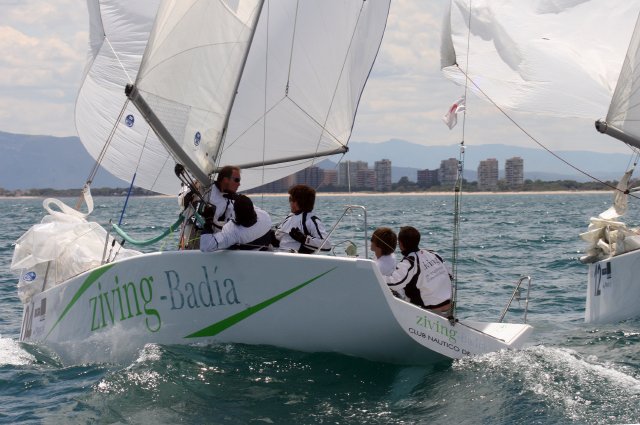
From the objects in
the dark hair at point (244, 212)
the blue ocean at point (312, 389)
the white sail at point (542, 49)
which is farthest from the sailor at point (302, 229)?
the white sail at point (542, 49)

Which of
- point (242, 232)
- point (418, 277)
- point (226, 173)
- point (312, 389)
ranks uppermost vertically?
point (226, 173)

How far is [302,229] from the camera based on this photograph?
6609 millimetres

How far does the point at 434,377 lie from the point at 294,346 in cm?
92

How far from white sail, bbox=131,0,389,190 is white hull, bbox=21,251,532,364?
3.42ft

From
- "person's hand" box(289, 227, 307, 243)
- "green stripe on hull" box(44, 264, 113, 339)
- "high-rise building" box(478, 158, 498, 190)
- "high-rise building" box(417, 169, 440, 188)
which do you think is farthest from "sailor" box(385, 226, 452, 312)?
"high-rise building" box(478, 158, 498, 190)

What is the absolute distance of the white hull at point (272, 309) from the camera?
5.99 meters

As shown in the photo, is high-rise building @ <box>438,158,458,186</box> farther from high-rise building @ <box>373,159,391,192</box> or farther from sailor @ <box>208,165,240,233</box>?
sailor @ <box>208,165,240,233</box>

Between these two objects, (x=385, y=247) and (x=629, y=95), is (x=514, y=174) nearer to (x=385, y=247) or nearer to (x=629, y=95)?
(x=629, y=95)

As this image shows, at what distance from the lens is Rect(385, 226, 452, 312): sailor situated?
655cm

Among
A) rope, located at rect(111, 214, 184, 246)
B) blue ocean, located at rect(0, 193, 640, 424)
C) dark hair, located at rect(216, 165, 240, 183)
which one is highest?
dark hair, located at rect(216, 165, 240, 183)

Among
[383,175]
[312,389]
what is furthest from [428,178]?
[312,389]

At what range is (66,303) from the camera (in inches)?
302

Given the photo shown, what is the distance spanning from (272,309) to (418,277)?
1.06m

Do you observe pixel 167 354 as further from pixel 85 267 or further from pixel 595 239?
pixel 595 239
